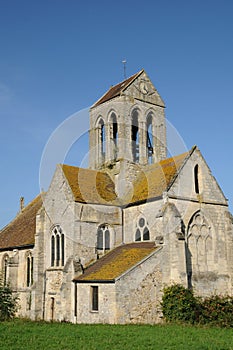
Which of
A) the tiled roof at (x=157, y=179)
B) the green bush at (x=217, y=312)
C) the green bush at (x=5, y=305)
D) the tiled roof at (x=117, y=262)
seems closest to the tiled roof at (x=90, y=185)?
the tiled roof at (x=157, y=179)

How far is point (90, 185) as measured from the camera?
1201 inches

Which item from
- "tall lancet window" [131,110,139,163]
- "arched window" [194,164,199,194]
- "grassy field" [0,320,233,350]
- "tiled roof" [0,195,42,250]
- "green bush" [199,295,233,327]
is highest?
"tall lancet window" [131,110,139,163]

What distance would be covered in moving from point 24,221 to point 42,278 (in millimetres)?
8978

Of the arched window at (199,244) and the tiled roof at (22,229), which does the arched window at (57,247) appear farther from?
the arched window at (199,244)

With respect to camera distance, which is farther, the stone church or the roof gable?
the roof gable

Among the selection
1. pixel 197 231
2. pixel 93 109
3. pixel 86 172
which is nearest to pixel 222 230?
pixel 197 231

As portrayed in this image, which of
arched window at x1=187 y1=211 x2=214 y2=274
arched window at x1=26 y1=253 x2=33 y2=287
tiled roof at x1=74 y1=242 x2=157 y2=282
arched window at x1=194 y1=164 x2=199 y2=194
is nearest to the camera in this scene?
tiled roof at x1=74 y1=242 x2=157 y2=282

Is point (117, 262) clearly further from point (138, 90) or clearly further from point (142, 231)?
point (138, 90)

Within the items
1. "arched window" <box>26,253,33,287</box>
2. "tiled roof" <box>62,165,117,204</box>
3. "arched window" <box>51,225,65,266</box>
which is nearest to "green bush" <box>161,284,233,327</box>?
"arched window" <box>51,225,65,266</box>

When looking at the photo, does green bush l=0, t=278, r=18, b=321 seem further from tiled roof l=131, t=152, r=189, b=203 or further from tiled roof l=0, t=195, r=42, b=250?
tiled roof l=131, t=152, r=189, b=203

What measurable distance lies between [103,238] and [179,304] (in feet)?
25.9

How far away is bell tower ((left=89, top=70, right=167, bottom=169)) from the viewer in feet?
111

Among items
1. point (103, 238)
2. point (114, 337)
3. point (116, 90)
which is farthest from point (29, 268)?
point (116, 90)

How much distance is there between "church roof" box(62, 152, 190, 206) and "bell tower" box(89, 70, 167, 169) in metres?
2.02
